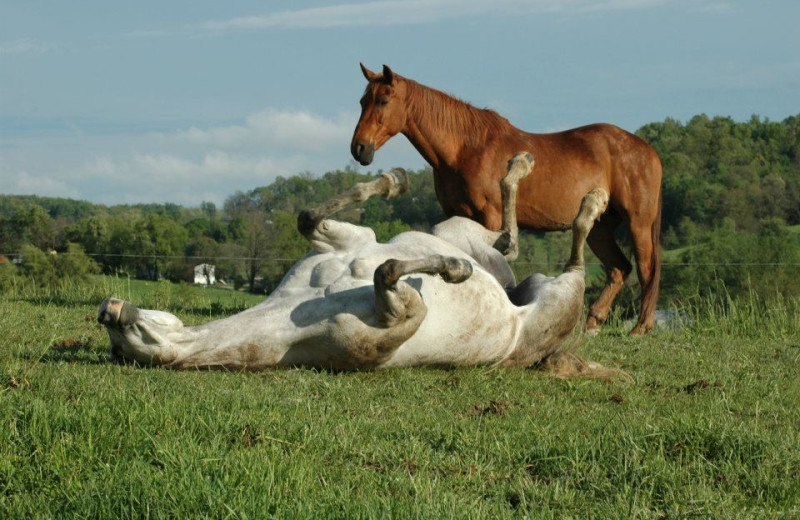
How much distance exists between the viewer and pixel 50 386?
4.03 metres

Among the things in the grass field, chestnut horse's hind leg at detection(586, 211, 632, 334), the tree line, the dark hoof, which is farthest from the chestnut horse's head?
the tree line

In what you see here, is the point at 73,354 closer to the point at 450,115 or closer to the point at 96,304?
the point at 96,304

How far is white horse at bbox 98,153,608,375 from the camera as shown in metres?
4.54

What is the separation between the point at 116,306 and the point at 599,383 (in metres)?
2.51

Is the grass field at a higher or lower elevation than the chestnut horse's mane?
lower

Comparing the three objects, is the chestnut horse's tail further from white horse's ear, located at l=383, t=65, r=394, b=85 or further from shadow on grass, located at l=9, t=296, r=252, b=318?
shadow on grass, located at l=9, t=296, r=252, b=318

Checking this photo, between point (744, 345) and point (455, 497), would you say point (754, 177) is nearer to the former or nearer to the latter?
point (744, 345)

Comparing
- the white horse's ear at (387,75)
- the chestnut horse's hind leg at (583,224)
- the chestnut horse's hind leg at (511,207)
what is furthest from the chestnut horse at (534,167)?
the chestnut horse's hind leg at (583,224)

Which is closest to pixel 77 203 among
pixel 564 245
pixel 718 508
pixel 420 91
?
pixel 564 245

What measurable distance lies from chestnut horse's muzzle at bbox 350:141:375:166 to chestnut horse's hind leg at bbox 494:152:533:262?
3.10 metres

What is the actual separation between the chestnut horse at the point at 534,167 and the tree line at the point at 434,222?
25.6 metres

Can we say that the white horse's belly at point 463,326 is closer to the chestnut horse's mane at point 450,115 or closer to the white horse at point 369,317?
the white horse at point 369,317

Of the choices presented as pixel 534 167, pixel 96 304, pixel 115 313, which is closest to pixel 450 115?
pixel 534 167

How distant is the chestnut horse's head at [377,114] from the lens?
9281 mm
